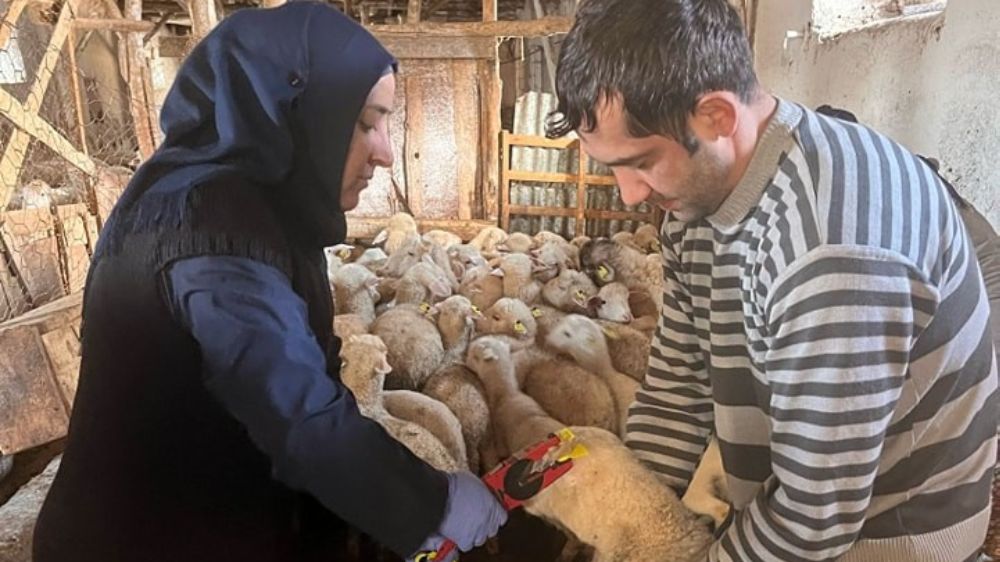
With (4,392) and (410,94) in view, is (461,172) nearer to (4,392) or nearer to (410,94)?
(410,94)

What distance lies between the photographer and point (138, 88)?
7.15 m

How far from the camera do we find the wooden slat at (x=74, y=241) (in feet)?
18.1

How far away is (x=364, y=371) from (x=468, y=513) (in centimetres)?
148

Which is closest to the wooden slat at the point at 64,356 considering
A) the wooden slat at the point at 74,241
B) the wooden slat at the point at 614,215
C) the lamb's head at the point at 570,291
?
the wooden slat at the point at 74,241

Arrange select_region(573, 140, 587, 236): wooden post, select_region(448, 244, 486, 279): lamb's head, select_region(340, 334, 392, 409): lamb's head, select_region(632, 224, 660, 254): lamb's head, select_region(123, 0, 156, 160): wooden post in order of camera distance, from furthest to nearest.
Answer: select_region(573, 140, 587, 236): wooden post
select_region(632, 224, 660, 254): lamb's head
select_region(123, 0, 156, 160): wooden post
select_region(448, 244, 486, 279): lamb's head
select_region(340, 334, 392, 409): lamb's head

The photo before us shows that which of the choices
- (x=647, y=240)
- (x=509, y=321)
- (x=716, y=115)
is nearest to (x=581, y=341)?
(x=509, y=321)

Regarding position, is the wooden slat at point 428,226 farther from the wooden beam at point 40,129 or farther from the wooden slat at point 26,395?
the wooden slat at point 26,395

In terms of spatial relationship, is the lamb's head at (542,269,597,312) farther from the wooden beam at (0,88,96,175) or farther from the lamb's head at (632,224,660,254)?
the wooden beam at (0,88,96,175)

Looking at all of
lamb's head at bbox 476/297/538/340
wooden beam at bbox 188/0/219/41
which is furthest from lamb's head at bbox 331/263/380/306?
wooden beam at bbox 188/0/219/41

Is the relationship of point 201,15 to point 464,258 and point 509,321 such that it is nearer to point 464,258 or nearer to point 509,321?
point 464,258

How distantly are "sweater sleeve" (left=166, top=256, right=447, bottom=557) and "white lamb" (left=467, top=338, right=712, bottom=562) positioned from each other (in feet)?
2.66

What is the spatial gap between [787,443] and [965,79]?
3.01 m

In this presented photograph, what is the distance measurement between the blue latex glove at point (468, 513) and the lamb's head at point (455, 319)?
7.72 feet

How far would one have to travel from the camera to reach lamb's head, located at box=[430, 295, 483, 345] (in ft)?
13.2
